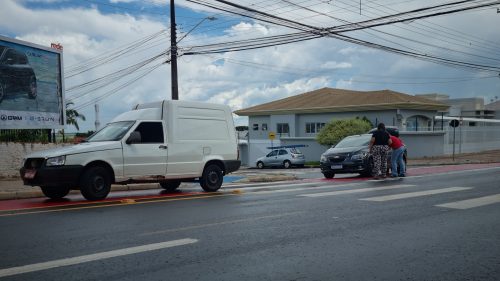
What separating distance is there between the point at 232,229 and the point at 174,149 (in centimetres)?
530

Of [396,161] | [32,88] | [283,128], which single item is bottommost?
[396,161]

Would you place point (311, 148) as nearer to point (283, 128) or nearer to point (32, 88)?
point (283, 128)

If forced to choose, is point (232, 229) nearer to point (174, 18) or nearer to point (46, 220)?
point (46, 220)

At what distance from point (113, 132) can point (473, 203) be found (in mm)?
7912

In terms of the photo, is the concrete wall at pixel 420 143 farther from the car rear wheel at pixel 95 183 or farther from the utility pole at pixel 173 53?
the car rear wheel at pixel 95 183

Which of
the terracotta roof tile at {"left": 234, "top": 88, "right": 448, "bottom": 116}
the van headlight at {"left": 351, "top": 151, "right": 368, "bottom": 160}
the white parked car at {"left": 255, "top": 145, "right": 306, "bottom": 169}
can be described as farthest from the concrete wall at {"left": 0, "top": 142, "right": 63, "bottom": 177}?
the terracotta roof tile at {"left": 234, "top": 88, "right": 448, "bottom": 116}

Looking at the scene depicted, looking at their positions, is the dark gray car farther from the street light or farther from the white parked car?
the white parked car

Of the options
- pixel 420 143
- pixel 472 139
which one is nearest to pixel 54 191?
pixel 420 143

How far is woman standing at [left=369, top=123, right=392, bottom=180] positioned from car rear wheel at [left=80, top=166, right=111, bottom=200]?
338 inches

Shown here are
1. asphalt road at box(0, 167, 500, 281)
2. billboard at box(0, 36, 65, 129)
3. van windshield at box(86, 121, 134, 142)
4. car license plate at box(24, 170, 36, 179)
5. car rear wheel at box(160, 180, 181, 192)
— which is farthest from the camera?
billboard at box(0, 36, 65, 129)

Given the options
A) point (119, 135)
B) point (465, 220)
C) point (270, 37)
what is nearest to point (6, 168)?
point (119, 135)

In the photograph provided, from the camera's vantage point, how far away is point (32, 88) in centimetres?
1720

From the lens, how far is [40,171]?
986 centimetres

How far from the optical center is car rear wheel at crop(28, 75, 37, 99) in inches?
673
